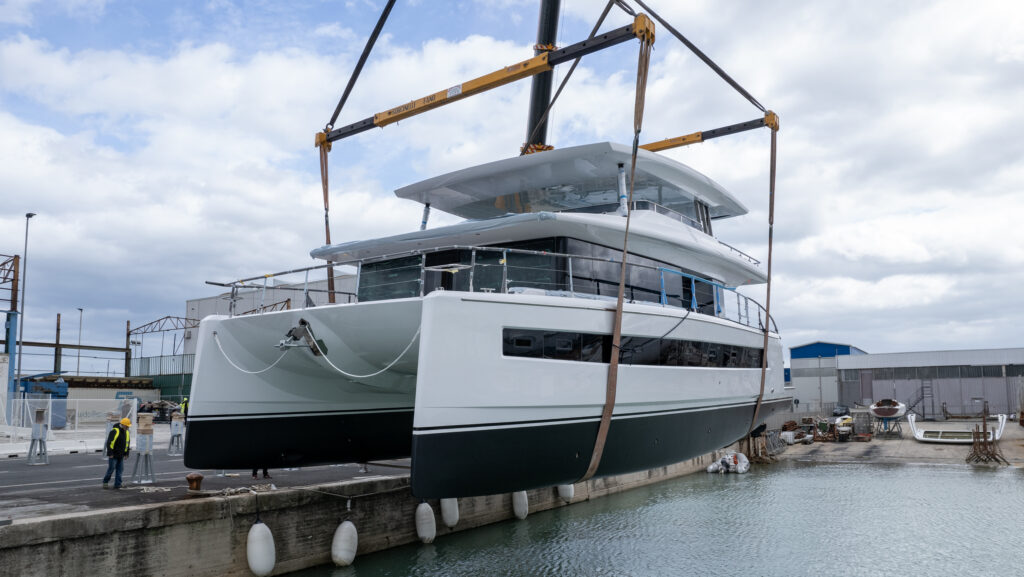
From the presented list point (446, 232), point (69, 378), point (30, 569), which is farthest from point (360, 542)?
point (69, 378)

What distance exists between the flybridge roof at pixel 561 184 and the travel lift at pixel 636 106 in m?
0.78

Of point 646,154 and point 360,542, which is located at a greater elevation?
point 646,154

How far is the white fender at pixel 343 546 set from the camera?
10.8m

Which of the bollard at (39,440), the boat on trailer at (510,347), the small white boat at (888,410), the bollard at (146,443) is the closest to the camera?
the boat on trailer at (510,347)

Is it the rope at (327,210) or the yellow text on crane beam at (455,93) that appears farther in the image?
the yellow text on crane beam at (455,93)

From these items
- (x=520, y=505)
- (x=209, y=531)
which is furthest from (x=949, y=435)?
(x=209, y=531)

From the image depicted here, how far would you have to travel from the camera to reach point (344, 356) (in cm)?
894

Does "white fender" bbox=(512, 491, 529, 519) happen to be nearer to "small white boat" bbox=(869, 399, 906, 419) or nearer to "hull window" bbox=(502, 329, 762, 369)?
"hull window" bbox=(502, 329, 762, 369)

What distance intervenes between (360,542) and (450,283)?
5197mm

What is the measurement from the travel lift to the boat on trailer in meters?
0.20

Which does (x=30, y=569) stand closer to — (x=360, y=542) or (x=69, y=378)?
(x=360, y=542)

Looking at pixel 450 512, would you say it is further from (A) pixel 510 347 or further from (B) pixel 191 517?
(A) pixel 510 347

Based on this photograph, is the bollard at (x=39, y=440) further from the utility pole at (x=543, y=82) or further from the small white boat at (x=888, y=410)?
the small white boat at (x=888, y=410)

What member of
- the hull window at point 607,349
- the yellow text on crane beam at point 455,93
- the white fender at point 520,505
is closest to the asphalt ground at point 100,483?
the white fender at point 520,505
